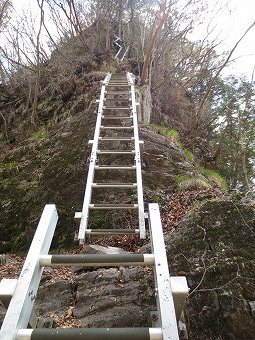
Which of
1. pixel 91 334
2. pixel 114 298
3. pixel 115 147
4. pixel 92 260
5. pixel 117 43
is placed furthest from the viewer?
pixel 117 43

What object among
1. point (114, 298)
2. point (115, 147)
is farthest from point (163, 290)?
point (115, 147)

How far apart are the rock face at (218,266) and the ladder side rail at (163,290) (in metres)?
0.68

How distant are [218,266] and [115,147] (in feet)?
12.4

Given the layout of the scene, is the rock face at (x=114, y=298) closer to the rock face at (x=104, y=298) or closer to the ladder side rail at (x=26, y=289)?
the rock face at (x=104, y=298)

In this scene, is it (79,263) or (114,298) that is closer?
(79,263)

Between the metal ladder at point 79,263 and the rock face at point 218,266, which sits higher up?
the metal ladder at point 79,263

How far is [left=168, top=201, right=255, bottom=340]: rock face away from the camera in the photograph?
8.05 feet

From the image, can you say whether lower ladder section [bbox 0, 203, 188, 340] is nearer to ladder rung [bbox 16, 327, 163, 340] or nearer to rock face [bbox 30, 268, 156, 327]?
ladder rung [bbox 16, 327, 163, 340]

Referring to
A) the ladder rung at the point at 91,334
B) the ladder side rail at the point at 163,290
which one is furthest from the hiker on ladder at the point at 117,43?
the ladder rung at the point at 91,334

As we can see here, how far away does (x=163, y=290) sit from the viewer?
1.83 metres

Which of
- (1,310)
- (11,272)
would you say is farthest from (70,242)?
(1,310)

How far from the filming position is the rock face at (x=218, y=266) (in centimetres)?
246

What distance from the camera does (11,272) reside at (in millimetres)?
3576

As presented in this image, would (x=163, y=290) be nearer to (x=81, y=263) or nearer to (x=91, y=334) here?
(x=91, y=334)
